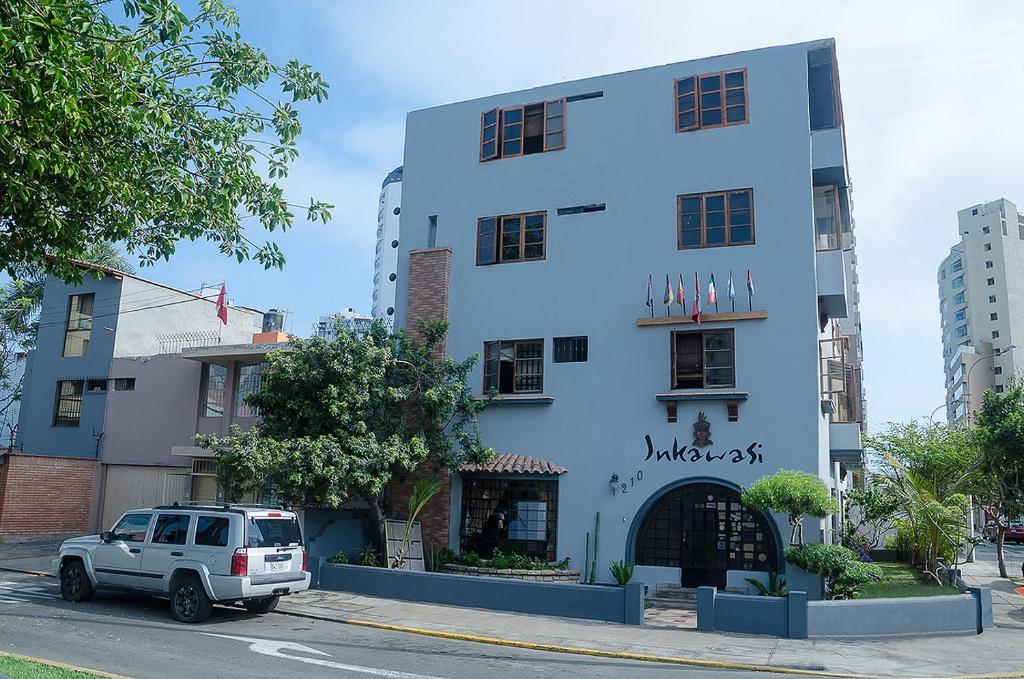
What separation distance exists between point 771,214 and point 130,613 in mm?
15522

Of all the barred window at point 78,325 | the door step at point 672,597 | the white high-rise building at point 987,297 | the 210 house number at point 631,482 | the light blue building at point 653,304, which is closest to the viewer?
the door step at point 672,597

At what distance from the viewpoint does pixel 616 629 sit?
1523 centimetres

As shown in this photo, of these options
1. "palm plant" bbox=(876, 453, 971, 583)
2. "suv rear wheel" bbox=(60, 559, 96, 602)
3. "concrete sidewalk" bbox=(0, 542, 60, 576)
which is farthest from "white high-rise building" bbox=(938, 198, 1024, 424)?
"suv rear wheel" bbox=(60, 559, 96, 602)

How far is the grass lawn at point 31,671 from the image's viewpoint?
8602mm

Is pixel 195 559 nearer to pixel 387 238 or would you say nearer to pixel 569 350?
pixel 569 350

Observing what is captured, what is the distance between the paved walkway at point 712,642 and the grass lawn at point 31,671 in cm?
645

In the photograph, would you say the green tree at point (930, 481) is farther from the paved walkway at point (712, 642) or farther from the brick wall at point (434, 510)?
the brick wall at point (434, 510)

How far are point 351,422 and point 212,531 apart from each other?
4.88 metres

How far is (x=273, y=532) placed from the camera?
15.0m

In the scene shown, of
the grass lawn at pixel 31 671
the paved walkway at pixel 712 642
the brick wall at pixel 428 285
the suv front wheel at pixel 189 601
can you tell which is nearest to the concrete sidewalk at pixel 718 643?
the paved walkway at pixel 712 642

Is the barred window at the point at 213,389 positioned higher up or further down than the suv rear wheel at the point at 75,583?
higher up

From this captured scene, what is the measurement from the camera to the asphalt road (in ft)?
36.7

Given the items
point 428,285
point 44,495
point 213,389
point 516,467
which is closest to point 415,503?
point 516,467

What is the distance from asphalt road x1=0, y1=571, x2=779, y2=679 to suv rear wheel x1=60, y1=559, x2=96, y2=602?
0.33 m
